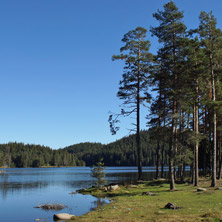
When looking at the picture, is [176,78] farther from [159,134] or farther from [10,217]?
[10,217]

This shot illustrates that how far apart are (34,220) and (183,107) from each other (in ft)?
57.5

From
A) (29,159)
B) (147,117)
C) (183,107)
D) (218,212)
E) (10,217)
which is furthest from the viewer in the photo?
(29,159)

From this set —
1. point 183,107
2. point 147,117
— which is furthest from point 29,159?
point 183,107

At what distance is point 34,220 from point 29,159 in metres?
195

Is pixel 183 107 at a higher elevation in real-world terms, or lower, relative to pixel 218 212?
higher

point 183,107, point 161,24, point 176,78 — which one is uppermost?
point 161,24

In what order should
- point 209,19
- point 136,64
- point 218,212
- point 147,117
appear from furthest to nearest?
1. point 147,117
2. point 136,64
3. point 209,19
4. point 218,212

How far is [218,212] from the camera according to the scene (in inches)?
512

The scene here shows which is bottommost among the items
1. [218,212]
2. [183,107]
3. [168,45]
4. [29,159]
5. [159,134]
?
[29,159]

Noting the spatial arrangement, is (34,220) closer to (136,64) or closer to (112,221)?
(112,221)

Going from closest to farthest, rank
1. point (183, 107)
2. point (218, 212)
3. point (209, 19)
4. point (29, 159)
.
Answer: point (218, 212)
point (183, 107)
point (209, 19)
point (29, 159)

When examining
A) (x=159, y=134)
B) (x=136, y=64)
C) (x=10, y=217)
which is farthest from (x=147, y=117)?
(x=10, y=217)

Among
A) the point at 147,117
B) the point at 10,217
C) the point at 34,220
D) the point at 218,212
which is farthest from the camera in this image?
the point at 147,117

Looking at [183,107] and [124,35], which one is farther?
[124,35]
